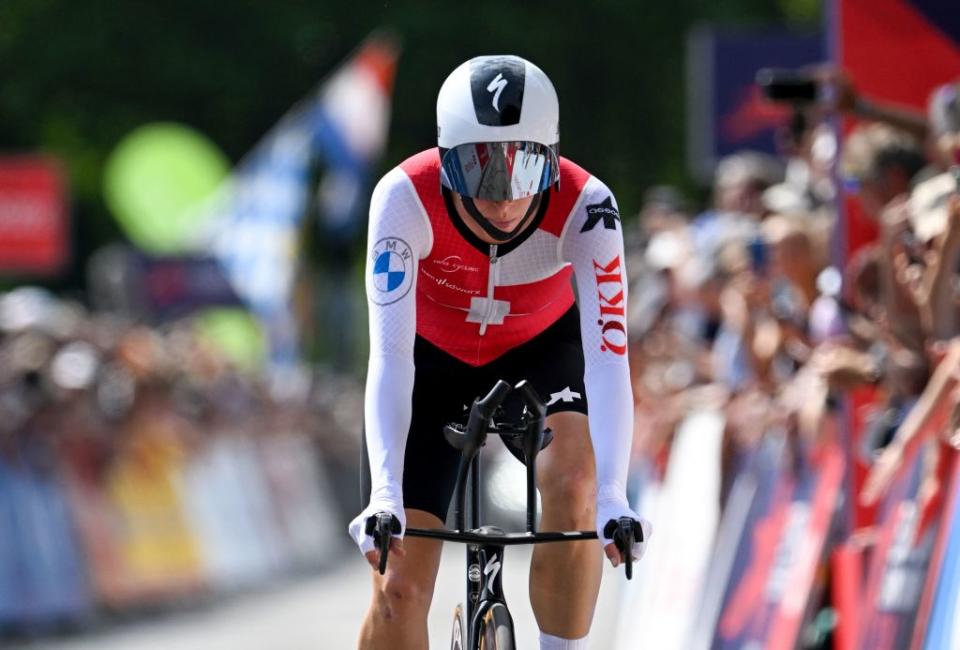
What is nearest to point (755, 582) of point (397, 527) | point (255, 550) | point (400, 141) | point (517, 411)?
point (517, 411)

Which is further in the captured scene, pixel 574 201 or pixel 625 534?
pixel 574 201

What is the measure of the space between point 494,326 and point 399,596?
2.86ft

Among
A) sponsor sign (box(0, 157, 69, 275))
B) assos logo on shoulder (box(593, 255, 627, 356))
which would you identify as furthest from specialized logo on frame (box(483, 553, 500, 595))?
sponsor sign (box(0, 157, 69, 275))

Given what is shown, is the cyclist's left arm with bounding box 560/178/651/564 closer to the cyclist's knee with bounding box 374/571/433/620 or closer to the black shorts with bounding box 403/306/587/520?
the black shorts with bounding box 403/306/587/520

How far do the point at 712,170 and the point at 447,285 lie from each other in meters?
11.0

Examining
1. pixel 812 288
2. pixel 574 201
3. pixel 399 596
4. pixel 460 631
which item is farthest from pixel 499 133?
pixel 812 288

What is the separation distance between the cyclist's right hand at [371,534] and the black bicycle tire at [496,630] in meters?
0.37

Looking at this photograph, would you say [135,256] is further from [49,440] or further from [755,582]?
[755,582]

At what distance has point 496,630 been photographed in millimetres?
5617

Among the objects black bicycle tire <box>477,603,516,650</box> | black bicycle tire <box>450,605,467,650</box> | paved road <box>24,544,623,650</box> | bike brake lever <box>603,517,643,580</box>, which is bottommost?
paved road <box>24,544,623,650</box>

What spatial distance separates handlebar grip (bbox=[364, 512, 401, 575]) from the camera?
5285mm

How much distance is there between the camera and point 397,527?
534 centimetres

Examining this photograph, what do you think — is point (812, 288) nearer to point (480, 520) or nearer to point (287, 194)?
point (480, 520)

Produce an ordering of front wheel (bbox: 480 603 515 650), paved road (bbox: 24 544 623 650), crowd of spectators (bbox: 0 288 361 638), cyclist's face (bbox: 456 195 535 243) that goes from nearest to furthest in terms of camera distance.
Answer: front wheel (bbox: 480 603 515 650) < cyclist's face (bbox: 456 195 535 243) < paved road (bbox: 24 544 623 650) < crowd of spectators (bbox: 0 288 361 638)
